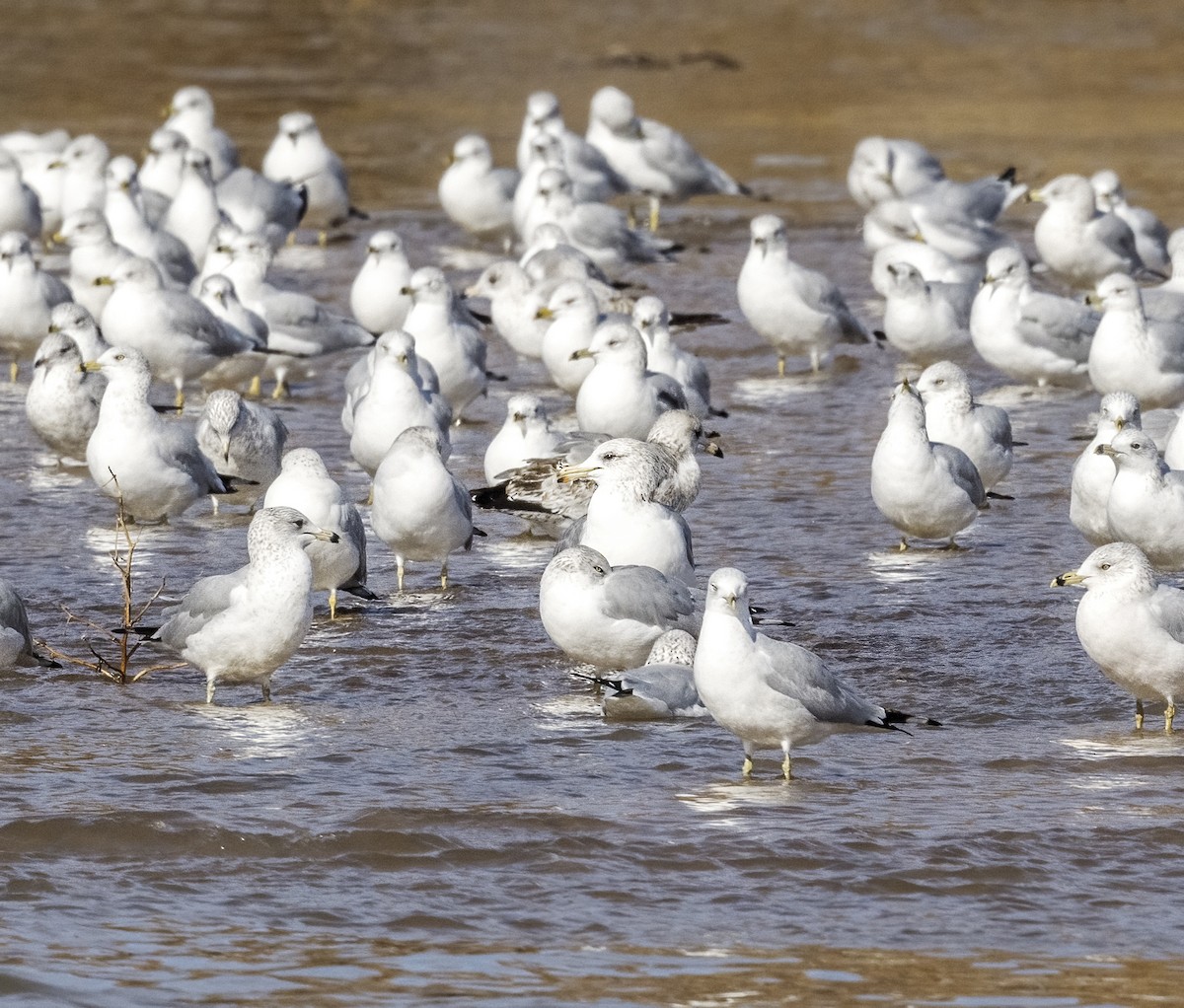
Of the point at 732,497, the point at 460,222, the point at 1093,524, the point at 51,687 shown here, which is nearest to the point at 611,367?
the point at 732,497

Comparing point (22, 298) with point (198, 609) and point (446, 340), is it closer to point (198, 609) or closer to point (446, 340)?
point (446, 340)

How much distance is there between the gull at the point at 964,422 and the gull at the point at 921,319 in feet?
10.3

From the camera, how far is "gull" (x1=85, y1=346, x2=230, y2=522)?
35.6ft

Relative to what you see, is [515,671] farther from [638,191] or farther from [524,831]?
[638,191]

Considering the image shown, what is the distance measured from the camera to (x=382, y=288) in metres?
15.5

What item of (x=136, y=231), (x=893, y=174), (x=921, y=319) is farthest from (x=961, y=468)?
(x=893, y=174)

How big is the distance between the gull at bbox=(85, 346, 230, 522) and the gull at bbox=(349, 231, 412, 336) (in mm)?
4356

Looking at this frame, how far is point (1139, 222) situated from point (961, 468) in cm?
826

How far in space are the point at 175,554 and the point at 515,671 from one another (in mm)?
2478

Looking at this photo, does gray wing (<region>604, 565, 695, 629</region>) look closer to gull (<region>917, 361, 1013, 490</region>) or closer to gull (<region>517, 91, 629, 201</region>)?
gull (<region>917, 361, 1013, 490</region>)

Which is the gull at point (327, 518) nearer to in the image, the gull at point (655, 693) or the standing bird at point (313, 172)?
the gull at point (655, 693)

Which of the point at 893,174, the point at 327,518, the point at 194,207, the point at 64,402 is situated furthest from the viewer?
the point at 893,174

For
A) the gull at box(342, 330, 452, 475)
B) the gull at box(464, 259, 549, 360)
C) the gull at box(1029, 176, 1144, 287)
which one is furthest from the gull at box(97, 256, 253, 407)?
the gull at box(1029, 176, 1144, 287)

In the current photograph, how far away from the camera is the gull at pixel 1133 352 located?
43.5ft
